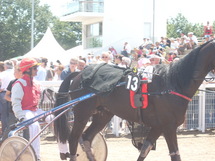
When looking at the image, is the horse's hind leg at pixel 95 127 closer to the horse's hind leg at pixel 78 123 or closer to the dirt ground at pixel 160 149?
the horse's hind leg at pixel 78 123

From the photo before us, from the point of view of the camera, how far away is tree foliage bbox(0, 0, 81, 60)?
54.5 m

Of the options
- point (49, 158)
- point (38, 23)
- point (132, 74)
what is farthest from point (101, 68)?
point (38, 23)

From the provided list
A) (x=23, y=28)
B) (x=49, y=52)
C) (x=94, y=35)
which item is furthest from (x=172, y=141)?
(x=23, y=28)

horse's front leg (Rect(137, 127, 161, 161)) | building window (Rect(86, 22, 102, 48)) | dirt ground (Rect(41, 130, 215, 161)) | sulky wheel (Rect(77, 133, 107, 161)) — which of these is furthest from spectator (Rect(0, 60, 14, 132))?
building window (Rect(86, 22, 102, 48))

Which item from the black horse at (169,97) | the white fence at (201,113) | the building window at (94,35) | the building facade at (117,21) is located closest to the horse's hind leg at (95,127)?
the black horse at (169,97)

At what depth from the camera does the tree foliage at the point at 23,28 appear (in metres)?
54.5

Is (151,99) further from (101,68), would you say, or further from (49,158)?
(49,158)

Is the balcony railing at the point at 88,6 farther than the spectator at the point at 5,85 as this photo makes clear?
Yes

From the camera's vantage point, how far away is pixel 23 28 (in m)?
57.5

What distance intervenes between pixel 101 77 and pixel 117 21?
24989 mm

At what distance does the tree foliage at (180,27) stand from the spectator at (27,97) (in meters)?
51.2

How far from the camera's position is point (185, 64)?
5383 millimetres

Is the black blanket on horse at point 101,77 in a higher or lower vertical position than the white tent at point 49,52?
lower

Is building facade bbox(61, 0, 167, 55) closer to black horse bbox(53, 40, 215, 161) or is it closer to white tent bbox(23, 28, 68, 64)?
white tent bbox(23, 28, 68, 64)
